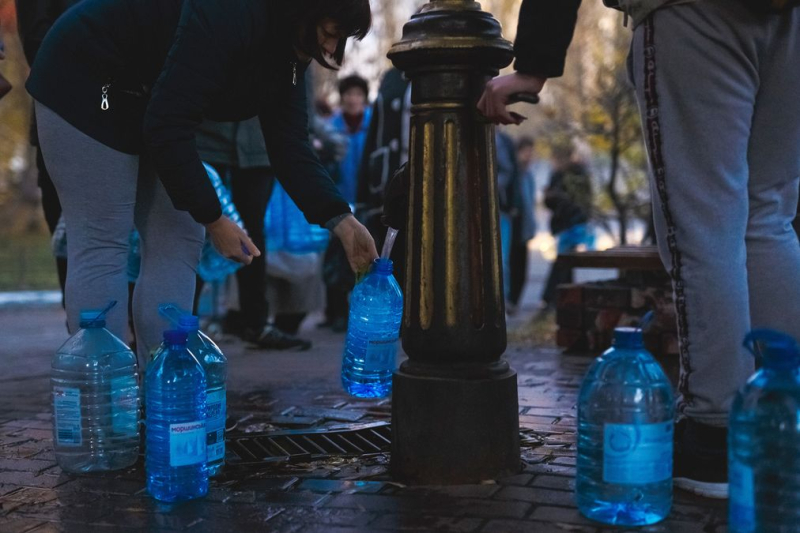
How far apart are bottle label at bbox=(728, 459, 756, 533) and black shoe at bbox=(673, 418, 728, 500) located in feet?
1.35

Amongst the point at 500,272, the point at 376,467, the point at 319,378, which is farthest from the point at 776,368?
the point at 319,378

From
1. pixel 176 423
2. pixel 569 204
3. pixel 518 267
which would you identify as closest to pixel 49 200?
pixel 176 423

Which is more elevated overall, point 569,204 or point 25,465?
point 569,204

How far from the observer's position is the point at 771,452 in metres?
2.11

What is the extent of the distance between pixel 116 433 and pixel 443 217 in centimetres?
124

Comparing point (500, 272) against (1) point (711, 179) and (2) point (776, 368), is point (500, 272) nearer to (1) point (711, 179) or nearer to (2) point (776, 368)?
(1) point (711, 179)

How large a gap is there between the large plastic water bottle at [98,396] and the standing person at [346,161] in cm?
375

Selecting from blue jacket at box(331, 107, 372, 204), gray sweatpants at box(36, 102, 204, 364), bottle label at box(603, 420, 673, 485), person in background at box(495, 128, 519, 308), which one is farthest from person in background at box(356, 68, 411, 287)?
bottle label at box(603, 420, 673, 485)

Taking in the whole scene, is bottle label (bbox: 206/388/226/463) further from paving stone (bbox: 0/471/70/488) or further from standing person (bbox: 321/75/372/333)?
standing person (bbox: 321/75/372/333)

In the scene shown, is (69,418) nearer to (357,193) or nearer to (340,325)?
(357,193)

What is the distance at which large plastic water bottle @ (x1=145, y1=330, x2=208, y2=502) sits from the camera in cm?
262

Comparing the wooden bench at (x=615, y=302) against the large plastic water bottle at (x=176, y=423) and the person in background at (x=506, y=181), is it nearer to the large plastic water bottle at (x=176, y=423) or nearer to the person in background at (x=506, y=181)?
the large plastic water bottle at (x=176, y=423)

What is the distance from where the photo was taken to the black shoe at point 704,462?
2.53m

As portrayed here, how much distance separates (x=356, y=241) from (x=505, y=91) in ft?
2.61
